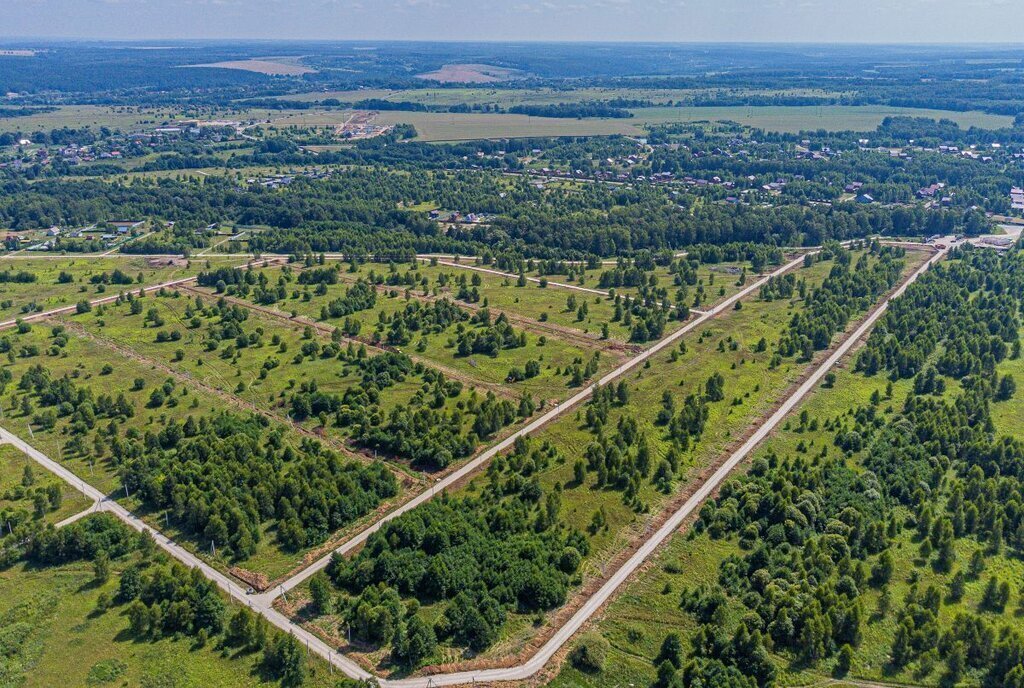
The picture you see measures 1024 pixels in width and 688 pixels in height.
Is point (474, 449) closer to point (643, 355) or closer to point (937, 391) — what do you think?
point (643, 355)

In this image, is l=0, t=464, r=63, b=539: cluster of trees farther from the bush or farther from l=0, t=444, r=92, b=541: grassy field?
the bush

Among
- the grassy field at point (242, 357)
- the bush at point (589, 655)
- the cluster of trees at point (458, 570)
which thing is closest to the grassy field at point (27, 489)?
the grassy field at point (242, 357)

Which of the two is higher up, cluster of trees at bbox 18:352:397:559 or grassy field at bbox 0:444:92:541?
cluster of trees at bbox 18:352:397:559

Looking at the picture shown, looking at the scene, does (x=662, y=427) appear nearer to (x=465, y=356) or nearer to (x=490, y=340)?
Answer: (x=490, y=340)

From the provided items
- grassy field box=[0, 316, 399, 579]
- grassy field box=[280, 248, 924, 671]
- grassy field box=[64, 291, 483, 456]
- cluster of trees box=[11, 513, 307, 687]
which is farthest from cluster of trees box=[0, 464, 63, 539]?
grassy field box=[280, 248, 924, 671]

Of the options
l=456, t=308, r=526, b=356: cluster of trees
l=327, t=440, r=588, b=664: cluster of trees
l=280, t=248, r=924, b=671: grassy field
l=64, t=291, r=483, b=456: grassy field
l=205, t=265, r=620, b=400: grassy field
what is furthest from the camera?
l=456, t=308, r=526, b=356: cluster of trees

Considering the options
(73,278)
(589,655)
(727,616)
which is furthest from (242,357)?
(727,616)

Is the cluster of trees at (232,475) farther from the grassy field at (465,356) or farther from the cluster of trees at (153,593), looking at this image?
the grassy field at (465,356)
